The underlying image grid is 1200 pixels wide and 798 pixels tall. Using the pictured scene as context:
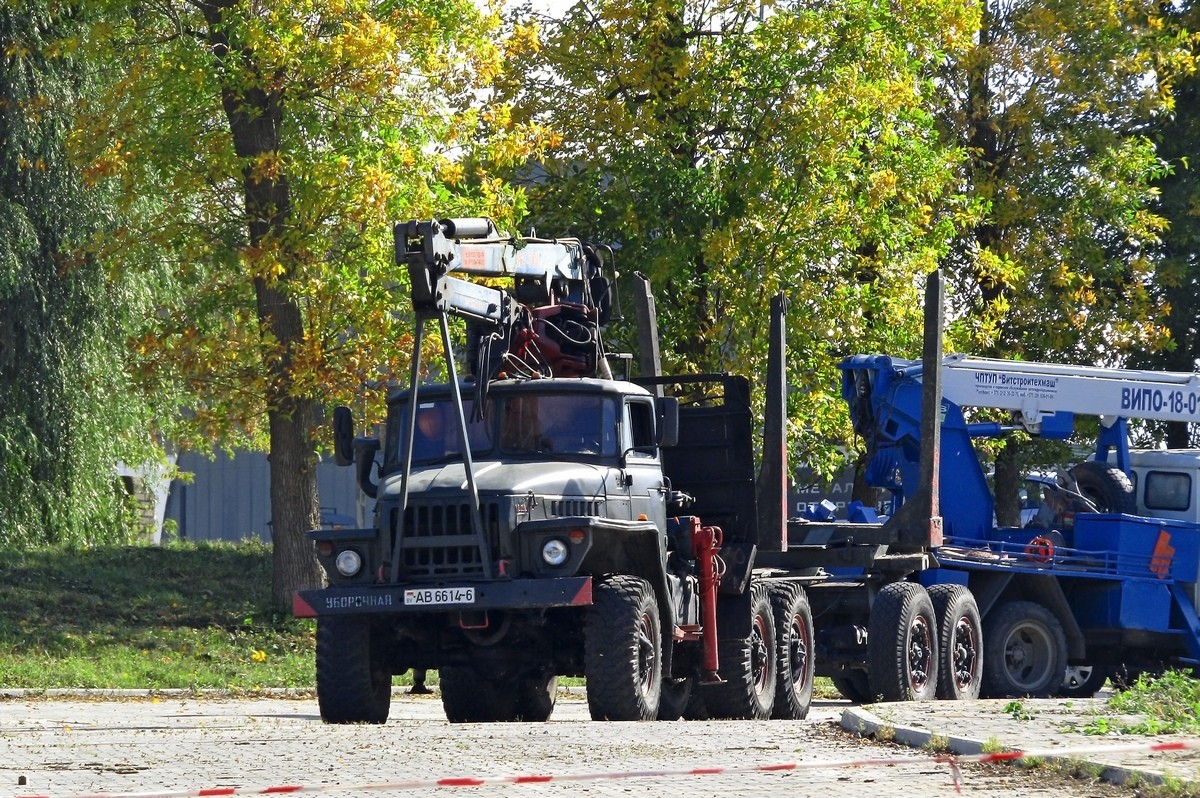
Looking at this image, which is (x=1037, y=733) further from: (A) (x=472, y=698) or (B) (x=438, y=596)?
(A) (x=472, y=698)

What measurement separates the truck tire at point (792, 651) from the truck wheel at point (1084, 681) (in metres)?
5.53

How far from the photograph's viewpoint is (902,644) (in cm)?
1797

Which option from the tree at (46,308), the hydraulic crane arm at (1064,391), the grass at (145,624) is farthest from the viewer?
the tree at (46,308)

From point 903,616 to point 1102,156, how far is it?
14.7 m

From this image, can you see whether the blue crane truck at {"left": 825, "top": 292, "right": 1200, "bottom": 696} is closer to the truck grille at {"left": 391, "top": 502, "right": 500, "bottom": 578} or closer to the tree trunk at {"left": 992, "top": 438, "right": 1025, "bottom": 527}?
the truck grille at {"left": 391, "top": 502, "right": 500, "bottom": 578}

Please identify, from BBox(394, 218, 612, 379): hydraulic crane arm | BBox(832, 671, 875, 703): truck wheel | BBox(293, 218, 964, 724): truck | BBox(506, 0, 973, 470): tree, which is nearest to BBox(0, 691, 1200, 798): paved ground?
BBox(293, 218, 964, 724): truck

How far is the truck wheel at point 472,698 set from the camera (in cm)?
1599

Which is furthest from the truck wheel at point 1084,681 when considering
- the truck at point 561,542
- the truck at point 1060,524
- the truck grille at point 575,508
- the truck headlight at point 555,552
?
the truck headlight at point 555,552

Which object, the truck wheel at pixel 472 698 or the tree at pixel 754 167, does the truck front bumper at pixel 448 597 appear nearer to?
the truck wheel at pixel 472 698

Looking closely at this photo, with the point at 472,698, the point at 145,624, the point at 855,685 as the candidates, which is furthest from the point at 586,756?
the point at 145,624

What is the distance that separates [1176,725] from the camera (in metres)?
11.7

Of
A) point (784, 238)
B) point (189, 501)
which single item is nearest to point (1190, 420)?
point (784, 238)

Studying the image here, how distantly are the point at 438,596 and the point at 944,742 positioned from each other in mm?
4153

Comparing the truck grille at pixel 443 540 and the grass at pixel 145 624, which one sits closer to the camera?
the truck grille at pixel 443 540
